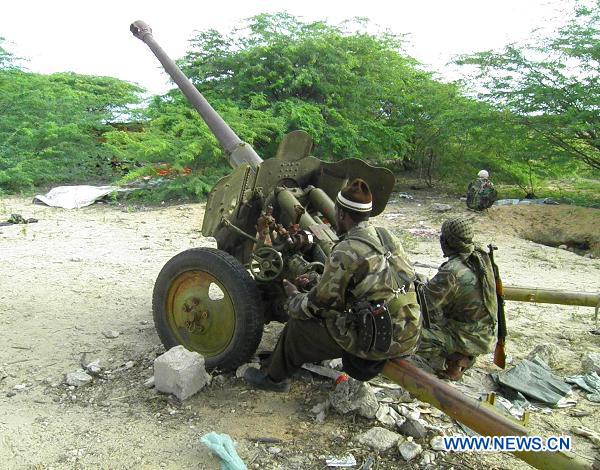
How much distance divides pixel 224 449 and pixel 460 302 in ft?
5.62

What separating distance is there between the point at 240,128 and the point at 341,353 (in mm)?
9382

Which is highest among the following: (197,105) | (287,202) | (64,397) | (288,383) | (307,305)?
(197,105)

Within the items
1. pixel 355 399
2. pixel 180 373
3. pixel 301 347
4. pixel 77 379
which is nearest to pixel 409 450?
pixel 355 399

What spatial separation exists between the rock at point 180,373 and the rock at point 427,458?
1.49m

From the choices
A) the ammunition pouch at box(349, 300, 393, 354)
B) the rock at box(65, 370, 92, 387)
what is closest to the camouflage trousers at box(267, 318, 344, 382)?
the ammunition pouch at box(349, 300, 393, 354)

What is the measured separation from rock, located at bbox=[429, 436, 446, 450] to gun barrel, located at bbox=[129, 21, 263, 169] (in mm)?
2647

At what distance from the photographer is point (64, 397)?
3.77m

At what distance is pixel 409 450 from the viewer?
3139 millimetres

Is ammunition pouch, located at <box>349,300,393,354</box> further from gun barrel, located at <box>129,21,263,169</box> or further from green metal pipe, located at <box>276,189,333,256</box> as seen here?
gun barrel, located at <box>129,21,263,169</box>

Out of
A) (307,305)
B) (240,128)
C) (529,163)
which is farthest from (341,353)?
(529,163)

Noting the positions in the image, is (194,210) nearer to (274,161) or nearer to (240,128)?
(240,128)

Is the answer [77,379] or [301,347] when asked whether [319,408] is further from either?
[77,379]

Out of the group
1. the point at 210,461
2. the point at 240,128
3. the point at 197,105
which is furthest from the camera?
the point at 240,128

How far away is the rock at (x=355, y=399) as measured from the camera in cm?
349
